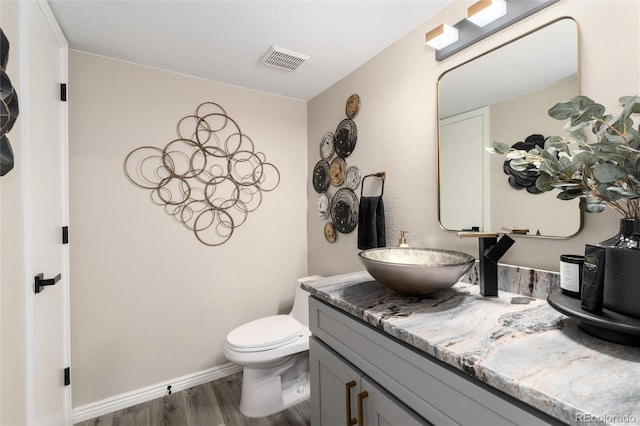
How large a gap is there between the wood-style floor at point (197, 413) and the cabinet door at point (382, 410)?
40.2 inches

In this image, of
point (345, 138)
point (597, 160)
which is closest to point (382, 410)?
point (597, 160)

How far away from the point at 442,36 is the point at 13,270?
1.97 m

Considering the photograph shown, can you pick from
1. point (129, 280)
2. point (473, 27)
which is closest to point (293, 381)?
point (129, 280)

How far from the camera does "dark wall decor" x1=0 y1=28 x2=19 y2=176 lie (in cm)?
93

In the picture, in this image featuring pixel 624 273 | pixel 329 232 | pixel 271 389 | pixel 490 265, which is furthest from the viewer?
pixel 329 232

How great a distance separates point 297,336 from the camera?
1.86m

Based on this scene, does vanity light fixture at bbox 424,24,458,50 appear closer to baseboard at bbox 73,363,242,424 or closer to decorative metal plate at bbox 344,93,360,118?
decorative metal plate at bbox 344,93,360,118

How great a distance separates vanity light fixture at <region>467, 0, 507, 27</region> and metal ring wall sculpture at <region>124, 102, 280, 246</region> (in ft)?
5.34

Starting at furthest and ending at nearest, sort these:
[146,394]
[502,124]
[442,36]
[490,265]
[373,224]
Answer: [146,394], [373,224], [442,36], [502,124], [490,265]

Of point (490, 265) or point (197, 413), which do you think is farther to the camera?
point (197, 413)

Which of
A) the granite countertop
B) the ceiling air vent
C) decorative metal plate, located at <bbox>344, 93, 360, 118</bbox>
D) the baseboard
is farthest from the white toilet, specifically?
the ceiling air vent

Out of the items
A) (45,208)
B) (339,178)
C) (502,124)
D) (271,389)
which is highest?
(502,124)

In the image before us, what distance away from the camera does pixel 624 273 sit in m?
0.69

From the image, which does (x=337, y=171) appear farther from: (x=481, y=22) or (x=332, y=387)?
(x=332, y=387)
